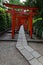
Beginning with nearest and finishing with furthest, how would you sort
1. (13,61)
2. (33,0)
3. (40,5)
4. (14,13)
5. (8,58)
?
(13,61), (8,58), (14,13), (40,5), (33,0)

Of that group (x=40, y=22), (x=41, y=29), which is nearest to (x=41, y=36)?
(x=41, y=29)

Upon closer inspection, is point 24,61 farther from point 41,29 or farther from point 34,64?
point 41,29

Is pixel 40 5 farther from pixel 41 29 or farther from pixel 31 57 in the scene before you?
pixel 31 57

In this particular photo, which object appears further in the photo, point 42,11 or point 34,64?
point 42,11

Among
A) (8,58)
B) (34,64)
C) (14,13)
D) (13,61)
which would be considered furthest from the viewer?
(14,13)

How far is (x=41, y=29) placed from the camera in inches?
370

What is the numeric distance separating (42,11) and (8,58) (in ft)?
18.6

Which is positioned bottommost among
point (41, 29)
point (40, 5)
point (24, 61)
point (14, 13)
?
point (24, 61)

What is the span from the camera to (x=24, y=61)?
444 centimetres

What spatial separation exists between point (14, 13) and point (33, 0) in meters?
2.84

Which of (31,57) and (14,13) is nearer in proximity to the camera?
(31,57)

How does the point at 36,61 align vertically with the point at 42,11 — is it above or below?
below

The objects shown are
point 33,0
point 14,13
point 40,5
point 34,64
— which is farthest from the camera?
point 33,0

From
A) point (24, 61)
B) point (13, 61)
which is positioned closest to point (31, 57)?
point (24, 61)
